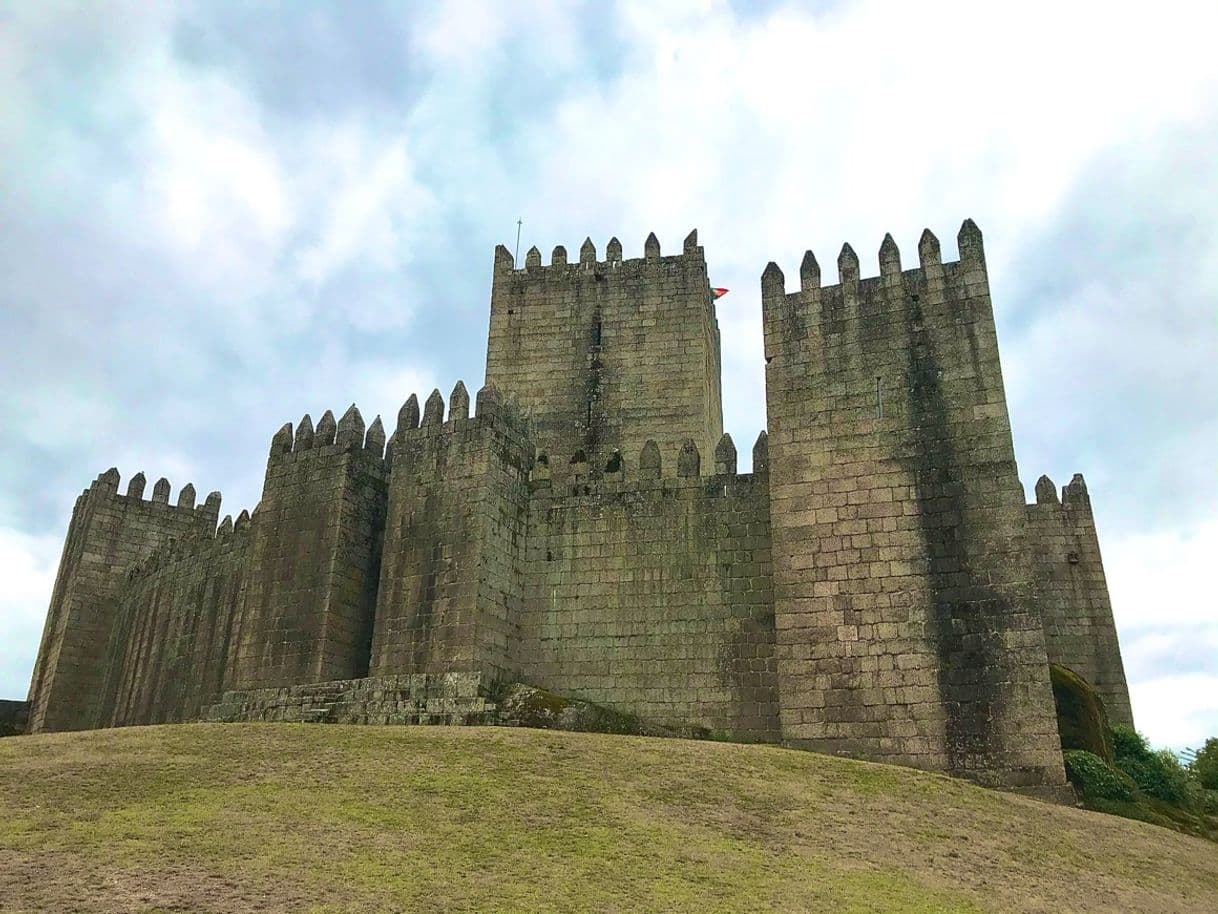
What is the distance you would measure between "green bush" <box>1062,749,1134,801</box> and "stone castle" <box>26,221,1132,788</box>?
0.68 metres

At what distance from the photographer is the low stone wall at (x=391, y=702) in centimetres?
1789

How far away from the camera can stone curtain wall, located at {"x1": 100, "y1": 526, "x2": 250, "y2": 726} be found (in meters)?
26.1

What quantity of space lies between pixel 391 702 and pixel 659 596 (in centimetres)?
548

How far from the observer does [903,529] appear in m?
18.1

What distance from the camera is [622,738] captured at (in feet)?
52.4

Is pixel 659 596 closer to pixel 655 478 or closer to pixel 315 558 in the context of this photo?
pixel 655 478

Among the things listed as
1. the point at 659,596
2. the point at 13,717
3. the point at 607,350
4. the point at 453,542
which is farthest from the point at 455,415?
the point at 13,717

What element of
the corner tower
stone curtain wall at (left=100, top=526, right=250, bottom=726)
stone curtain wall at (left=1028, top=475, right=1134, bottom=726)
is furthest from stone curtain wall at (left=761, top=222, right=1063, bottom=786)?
stone curtain wall at (left=100, top=526, right=250, bottom=726)

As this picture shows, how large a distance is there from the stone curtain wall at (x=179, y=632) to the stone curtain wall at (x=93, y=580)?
1.14 metres

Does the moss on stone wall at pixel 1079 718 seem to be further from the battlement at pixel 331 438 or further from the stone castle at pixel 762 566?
the battlement at pixel 331 438

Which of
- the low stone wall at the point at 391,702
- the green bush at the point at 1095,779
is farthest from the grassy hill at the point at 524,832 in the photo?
the low stone wall at the point at 391,702

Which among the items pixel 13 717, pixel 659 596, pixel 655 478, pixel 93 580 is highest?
pixel 93 580

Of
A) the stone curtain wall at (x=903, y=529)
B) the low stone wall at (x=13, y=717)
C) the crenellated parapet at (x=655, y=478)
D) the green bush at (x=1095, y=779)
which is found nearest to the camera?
the green bush at (x=1095, y=779)

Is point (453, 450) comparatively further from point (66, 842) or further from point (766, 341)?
point (66, 842)
